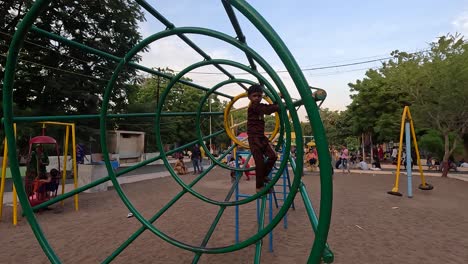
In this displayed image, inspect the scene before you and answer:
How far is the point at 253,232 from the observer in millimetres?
4996

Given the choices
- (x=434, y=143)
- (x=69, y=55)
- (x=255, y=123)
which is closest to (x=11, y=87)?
(x=255, y=123)

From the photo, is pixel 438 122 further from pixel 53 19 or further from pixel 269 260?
pixel 53 19

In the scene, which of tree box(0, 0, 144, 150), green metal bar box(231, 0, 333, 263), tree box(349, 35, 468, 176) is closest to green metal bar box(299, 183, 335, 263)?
green metal bar box(231, 0, 333, 263)

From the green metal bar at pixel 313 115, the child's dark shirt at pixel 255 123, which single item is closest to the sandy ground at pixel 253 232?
the child's dark shirt at pixel 255 123

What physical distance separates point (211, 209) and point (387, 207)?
152 inches

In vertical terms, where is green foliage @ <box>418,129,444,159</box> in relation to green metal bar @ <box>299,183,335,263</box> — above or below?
above

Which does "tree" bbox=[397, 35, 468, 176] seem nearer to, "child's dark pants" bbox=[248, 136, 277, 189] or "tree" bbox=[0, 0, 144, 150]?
"child's dark pants" bbox=[248, 136, 277, 189]

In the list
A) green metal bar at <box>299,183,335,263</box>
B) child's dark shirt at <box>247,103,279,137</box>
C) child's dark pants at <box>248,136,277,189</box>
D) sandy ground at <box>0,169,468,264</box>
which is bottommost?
sandy ground at <box>0,169,468,264</box>

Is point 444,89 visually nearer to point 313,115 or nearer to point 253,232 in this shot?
point 253,232

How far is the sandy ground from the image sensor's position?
153 inches

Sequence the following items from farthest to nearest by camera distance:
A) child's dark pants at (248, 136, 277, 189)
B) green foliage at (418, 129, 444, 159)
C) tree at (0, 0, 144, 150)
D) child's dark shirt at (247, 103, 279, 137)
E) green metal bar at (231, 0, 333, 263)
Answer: green foliage at (418, 129, 444, 159)
tree at (0, 0, 144, 150)
child's dark shirt at (247, 103, 279, 137)
child's dark pants at (248, 136, 277, 189)
green metal bar at (231, 0, 333, 263)

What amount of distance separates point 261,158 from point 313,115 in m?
1.54

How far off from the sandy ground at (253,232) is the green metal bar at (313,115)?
275 centimetres

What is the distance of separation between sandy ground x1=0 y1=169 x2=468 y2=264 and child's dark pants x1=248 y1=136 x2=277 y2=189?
154 centimetres
